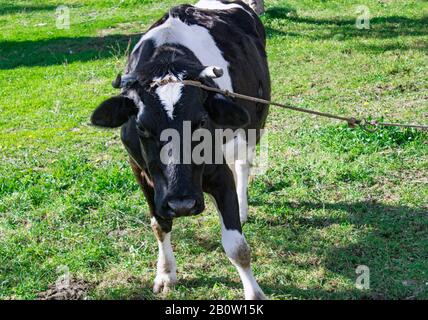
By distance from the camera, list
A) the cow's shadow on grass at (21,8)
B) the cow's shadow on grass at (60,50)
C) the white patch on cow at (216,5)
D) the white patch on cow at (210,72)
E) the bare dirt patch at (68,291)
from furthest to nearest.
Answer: the cow's shadow on grass at (21,8)
the cow's shadow on grass at (60,50)
the white patch on cow at (216,5)
the bare dirt patch at (68,291)
the white patch on cow at (210,72)

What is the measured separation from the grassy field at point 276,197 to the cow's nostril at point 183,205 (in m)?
1.20

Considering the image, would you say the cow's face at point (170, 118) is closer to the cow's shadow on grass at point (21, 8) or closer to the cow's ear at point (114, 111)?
the cow's ear at point (114, 111)

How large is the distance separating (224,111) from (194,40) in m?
0.81

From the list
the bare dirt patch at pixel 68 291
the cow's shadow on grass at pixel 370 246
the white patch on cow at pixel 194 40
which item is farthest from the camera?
the bare dirt patch at pixel 68 291

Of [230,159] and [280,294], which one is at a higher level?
[230,159]

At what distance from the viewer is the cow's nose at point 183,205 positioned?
3680 millimetres

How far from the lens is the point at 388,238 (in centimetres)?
533

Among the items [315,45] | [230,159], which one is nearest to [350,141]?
[230,159]

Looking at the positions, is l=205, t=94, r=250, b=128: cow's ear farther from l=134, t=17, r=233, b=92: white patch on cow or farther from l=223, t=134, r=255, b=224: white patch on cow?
l=223, t=134, r=255, b=224: white patch on cow

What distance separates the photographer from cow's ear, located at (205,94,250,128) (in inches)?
160

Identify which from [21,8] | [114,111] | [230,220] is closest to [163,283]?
[230,220]

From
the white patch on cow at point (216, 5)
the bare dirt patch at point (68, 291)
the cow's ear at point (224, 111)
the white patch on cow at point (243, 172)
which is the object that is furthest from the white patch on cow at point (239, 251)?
the white patch on cow at point (216, 5)
